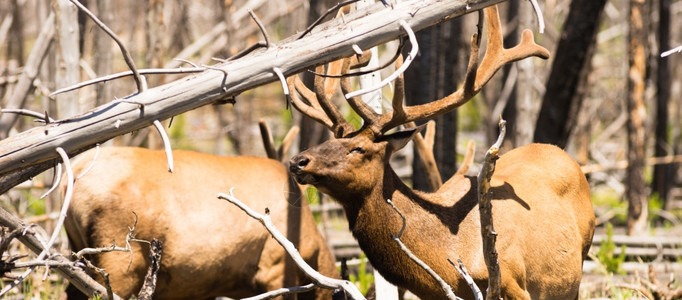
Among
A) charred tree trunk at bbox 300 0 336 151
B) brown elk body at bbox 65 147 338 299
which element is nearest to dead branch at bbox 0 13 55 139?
charred tree trunk at bbox 300 0 336 151

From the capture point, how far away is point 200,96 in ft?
15.4

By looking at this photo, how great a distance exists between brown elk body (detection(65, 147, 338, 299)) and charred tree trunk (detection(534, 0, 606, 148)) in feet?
11.6

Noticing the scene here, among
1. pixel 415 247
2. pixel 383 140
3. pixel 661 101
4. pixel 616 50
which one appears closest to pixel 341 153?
pixel 383 140

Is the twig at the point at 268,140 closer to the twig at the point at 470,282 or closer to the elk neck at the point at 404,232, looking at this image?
the elk neck at the point at 404,232

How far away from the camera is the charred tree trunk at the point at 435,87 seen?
8.36 metres

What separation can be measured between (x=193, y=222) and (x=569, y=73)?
4.80m

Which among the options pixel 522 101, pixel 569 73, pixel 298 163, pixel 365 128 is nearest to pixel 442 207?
pixel 365 128

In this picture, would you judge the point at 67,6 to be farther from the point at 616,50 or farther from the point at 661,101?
the point at 616,50

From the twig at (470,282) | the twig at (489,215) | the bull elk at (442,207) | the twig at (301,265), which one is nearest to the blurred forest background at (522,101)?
the bull elk at (442,207)

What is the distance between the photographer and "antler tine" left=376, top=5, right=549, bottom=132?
542 centimetres

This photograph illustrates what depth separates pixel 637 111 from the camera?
11.4 meters

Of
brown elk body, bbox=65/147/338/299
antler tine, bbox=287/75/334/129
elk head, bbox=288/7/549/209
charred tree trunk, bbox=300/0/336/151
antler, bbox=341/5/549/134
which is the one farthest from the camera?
charred tree trunk, bbox=300/0/336/151

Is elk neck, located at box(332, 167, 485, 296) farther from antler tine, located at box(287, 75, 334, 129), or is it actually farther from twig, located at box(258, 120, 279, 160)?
twig, located at box(258, 120, 279, 160)

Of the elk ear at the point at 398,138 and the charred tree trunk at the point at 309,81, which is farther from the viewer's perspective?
the charred tree trunk at the point at 309,81
